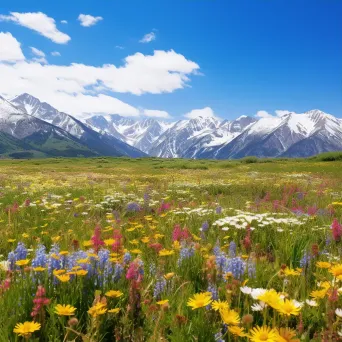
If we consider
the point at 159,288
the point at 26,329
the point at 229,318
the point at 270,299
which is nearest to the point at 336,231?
the point at 159,288

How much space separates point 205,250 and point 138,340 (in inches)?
79.7

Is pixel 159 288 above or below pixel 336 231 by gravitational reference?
below

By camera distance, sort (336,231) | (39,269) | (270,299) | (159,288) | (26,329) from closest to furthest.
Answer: (26,329), (270,299), (39,269), (159,288), (336,231)

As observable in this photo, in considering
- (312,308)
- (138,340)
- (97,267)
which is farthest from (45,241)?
(312,308)

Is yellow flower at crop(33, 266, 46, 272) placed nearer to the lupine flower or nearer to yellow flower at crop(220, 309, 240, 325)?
the lupine flower

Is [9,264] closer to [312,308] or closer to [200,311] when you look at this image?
[200,311]

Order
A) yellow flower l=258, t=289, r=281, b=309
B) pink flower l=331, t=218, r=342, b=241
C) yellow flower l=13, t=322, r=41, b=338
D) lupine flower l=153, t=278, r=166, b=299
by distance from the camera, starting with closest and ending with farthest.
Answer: yellow flower l=13, t=322, r=41, b=338 → yellow flower l=258, t=289, r=281, b=309 → lupine flower l=153, t=278, r=166, b=299 → pink flower l=331, t=218, r=342, b=241

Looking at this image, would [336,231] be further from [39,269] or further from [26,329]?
[26,329]

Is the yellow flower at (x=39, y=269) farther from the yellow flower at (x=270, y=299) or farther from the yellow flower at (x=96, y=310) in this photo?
the yellow flower at (x=270, y=299)

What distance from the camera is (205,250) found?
4246 mm

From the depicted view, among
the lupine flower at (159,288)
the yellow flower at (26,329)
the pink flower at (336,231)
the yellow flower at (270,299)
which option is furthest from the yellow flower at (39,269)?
the pink flower at (336,231)

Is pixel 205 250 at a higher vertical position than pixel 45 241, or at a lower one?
higher

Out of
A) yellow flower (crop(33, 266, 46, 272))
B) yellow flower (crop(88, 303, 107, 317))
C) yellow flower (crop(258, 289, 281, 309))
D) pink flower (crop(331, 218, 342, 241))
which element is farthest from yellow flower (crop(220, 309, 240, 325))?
pink flower (crop(331, 218, 342, 241))

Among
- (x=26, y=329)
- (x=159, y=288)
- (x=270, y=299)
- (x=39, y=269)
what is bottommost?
(x=159, y=288)
